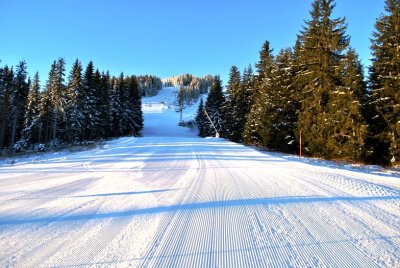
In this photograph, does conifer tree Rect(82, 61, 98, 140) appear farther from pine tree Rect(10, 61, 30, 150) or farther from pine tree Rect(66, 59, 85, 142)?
pine tree Rect(10, 61, 30, 150)

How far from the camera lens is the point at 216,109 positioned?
183ft

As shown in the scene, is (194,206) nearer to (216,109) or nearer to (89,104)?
(89,104)

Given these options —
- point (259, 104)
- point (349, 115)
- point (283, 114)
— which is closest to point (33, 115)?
point (259, 104)

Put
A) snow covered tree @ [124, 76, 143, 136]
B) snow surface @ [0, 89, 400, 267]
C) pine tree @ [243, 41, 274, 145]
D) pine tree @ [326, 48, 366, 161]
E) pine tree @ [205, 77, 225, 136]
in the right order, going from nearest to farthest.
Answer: snow surface @ [0, 89, 400, 267], pine tree @ [326, 48, 366, 161], pine tree @ [243, 41, 274, 145], pine tree @ [205, 77, 225, 136], snow covered tree @ [124, 76, 143, 136]

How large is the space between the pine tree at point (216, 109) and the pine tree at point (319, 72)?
3090 cm

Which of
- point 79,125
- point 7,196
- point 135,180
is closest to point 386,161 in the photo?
point 135,180

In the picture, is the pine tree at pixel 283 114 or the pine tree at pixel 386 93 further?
the pine tree at pixel 283 114

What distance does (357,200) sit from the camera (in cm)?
582

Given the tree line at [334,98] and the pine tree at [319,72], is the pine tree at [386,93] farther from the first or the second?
the pine tree at [319,72]

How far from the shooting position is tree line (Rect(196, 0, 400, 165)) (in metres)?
17.6

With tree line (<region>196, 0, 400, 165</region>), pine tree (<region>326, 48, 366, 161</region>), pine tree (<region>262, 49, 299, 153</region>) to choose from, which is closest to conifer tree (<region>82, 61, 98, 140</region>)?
tree line (<region>196, 0, 400, 165</region>)

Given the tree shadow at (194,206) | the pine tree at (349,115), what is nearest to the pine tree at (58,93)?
the pine tree at (349,115)

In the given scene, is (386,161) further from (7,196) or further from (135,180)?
(7,196)

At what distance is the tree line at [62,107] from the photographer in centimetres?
4116
